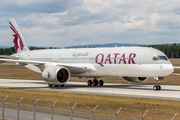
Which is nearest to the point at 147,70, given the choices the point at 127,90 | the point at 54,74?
the point at 127,90

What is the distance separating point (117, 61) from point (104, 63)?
2402 mm

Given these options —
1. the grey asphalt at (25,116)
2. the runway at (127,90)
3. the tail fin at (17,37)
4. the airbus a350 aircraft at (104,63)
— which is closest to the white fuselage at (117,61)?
the airbus a350 aircraft at (104,63)

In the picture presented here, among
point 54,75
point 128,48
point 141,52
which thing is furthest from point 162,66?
point 54,75

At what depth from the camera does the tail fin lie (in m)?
55.4

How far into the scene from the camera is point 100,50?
142 feet

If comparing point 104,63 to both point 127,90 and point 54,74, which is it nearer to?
point 127,90

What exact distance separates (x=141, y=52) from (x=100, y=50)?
7545mm

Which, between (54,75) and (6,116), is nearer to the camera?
(6,116)

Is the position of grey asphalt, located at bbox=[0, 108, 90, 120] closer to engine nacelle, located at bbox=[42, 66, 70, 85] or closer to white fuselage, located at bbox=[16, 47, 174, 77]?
engine nacelle, located at bbox=[42, 66, 70, 85]

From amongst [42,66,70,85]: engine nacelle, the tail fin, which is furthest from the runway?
the tail fin

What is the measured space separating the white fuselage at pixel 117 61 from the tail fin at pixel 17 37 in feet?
26.8

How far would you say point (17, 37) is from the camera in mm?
55531

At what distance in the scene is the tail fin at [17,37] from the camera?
55.4 meters

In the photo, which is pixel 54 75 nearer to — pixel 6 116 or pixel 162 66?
pixel 162 66
